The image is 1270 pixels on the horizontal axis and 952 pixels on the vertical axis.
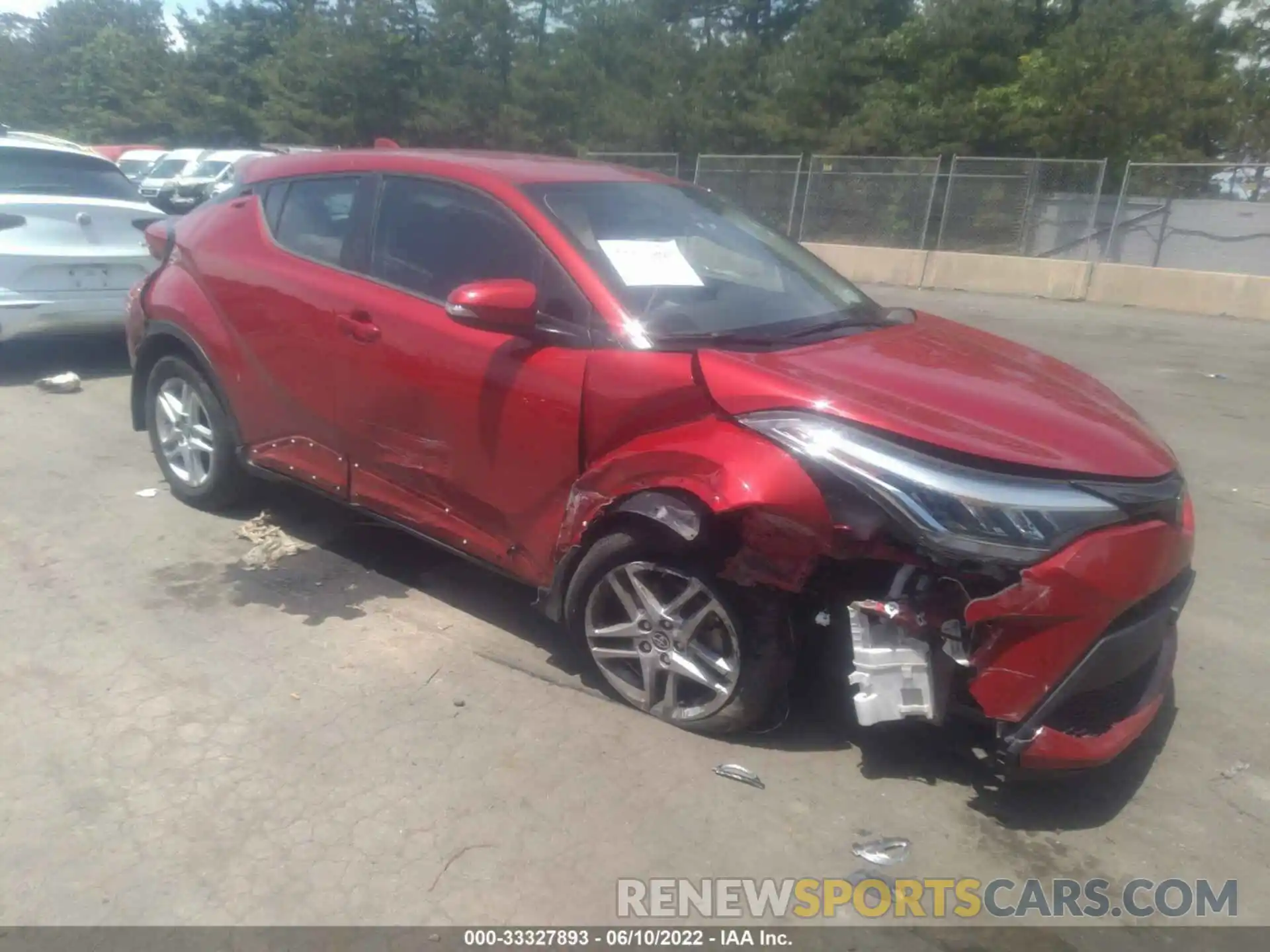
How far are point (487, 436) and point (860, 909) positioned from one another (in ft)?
6.44

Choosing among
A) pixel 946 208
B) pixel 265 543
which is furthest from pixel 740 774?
pixel 946 208

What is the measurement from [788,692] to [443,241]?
2.14m

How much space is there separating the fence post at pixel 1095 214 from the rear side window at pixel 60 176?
15727 millimetres

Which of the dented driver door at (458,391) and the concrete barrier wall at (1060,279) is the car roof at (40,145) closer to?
the dented driver door at (458,391)

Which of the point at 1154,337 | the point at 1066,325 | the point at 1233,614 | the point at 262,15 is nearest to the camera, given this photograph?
the point at 1233,614

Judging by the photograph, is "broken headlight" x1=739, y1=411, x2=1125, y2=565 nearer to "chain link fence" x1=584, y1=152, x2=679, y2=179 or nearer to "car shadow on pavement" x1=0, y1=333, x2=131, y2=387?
"car shadow on pavement" x1=0, y1=333, x2=131, y2=387

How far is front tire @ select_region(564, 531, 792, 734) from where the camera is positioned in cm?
322

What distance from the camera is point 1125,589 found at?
290 cm

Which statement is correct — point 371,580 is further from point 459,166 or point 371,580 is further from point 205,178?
point 205,178

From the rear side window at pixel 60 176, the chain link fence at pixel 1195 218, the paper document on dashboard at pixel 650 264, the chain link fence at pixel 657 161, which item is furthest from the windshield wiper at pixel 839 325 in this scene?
the chain link fence at pixel 657 161

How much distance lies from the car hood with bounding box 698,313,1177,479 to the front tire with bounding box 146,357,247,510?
2793mm

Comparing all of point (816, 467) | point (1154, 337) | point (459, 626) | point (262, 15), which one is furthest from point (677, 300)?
point (262, 15)

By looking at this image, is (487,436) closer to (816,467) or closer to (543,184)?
(543,184)

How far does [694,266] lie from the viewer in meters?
3.99
